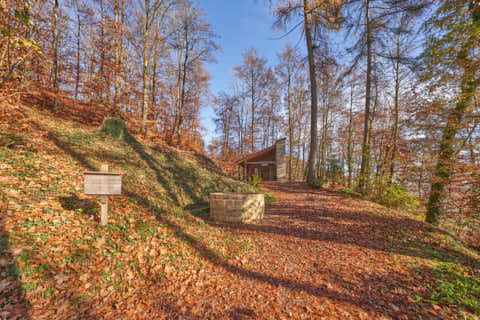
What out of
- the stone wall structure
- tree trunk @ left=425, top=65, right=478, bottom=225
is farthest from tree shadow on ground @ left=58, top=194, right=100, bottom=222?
tree trunk @ left=425, top=65, right=478, bottom=225

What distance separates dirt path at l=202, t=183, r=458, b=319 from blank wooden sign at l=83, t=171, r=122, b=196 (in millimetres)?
3075

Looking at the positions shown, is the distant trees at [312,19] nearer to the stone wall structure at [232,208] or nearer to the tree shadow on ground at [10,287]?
the stone wall structure at [232,208]

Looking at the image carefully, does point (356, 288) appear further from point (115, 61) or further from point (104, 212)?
point (115, 61)

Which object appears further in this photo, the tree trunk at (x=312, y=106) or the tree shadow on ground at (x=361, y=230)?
the tree trunk at (x=312, y=106)

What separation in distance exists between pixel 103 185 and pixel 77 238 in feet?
3.27

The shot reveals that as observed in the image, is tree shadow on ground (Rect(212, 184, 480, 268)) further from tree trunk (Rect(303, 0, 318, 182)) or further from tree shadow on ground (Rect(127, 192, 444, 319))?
tree trunk (Rect(303, 0, 318, 182))

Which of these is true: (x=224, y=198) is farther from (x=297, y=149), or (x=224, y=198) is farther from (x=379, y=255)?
(x=297, y=149)

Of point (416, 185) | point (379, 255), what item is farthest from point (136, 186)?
point (416, 185)

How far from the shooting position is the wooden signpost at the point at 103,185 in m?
3.40

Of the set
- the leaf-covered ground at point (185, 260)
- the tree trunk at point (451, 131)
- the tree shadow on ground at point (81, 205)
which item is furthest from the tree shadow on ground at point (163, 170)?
the tree trunk at point (451, 131)

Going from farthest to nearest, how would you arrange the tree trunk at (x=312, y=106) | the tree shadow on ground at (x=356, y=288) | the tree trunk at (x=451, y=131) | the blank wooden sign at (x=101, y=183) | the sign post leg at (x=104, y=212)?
1. the tree trunk at (x=312, y=106)
2. the tree trunk at (x=451, y=131)
3. the sign post leg at (x=104, y=212)
4. the blank wooden sign at (x=101, y=183)
5. the tree shadow on ground at (x=356, y=288)

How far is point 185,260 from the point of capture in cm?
358

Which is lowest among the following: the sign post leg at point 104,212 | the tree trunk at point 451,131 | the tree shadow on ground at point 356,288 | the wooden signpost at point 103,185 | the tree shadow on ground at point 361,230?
the tree shadow on ground at point 356,288

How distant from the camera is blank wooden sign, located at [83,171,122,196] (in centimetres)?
340
